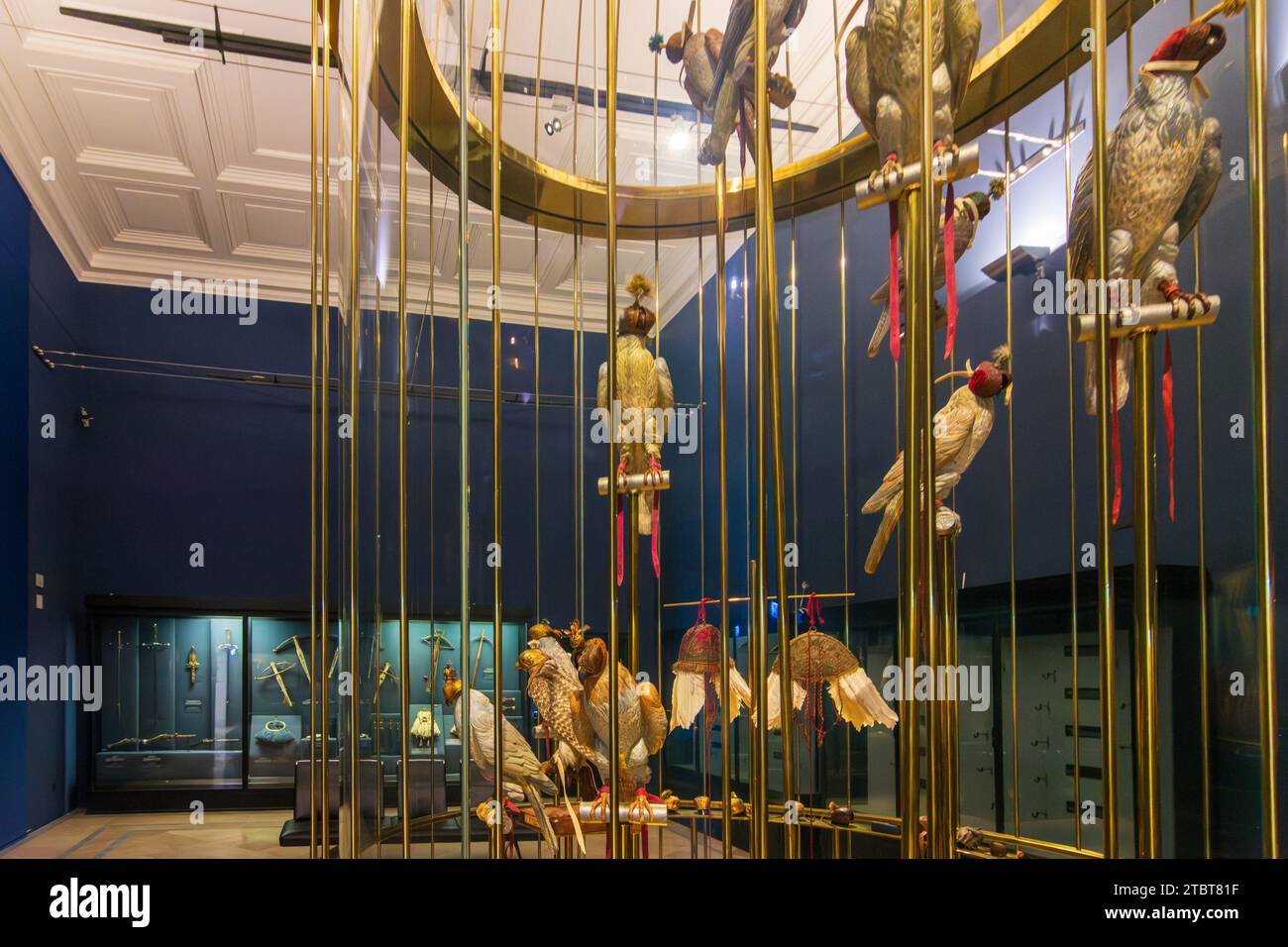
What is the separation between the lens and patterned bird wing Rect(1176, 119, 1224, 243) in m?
0.81

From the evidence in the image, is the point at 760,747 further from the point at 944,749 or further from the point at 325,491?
the point at 325,491

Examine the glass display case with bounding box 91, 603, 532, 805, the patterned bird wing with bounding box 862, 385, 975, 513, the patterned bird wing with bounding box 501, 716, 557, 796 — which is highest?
the patterned bird wing with bounding box 862, 385, 975, 513

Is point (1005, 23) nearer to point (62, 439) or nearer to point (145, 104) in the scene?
point (145, 104)

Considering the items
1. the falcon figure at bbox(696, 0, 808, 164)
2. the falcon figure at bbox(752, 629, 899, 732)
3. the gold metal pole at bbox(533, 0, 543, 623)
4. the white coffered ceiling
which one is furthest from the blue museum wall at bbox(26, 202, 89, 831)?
the falcon figure at bbox(696, 0, 808, 164)

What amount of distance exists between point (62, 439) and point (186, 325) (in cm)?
118

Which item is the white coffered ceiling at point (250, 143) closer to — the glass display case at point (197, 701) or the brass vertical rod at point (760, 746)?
the brass vertical rod at point (760, 746)

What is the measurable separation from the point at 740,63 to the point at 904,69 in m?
0.14

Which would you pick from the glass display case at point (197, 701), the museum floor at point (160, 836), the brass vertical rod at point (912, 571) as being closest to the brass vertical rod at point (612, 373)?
the brass vertical rod at point (912, 571)

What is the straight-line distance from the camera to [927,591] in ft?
2.18

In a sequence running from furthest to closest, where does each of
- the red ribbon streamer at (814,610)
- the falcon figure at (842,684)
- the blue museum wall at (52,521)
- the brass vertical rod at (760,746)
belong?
Result: the blue museum wall at (52,521) → the red ribbon streamer at (814,610) → the falcon figure at (842,684) → the brass vertical rod at (760,746)

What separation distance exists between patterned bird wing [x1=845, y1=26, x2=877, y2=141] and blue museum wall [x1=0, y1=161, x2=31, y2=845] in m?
5.03

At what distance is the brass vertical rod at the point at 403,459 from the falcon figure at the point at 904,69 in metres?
0.40

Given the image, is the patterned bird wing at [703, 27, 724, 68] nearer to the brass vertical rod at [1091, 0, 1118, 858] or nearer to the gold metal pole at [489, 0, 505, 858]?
the gold metal pole at [489, 0, 505, 858]

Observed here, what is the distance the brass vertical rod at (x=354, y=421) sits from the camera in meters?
0.87
